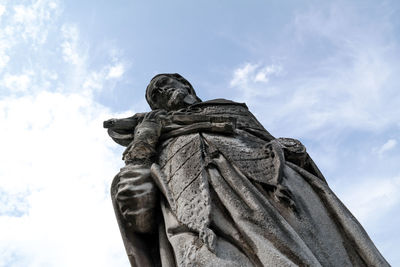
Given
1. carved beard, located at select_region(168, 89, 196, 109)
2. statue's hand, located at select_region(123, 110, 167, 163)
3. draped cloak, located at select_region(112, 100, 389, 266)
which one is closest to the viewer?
draped cloak, located at select_region(112, 100, 389, 266)

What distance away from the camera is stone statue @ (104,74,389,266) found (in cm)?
344

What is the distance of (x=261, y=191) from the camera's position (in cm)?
401

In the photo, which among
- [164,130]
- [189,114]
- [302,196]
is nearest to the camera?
[302,196]

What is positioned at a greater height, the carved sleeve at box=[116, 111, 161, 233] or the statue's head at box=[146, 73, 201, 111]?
the statue's head at box=[146, 73, 201, 111]

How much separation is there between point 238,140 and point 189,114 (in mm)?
1001

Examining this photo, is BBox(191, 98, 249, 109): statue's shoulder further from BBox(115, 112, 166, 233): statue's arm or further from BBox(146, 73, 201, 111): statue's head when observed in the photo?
BBox(115, 112, 166, 233): statue's arm

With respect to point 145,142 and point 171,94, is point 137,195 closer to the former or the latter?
point 145,142

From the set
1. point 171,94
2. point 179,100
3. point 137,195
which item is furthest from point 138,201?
point 171,94

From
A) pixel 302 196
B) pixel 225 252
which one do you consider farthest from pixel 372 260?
pixel 225 252

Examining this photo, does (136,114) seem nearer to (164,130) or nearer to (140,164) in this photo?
(164,130)

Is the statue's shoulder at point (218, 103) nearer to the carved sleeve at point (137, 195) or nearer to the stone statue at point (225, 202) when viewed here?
the stone statue at point (225, 202)

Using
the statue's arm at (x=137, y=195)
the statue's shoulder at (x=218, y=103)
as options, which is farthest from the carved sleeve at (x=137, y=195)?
the statue's shoulder at (x=218, y=103)

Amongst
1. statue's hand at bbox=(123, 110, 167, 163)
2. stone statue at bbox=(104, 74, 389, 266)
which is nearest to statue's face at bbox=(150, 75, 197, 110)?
stone statue at bbox=(104, 74, 389, 266)

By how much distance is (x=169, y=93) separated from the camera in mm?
6590
